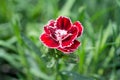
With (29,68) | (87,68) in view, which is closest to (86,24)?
(87,68)

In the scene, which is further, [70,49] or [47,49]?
[47,49]

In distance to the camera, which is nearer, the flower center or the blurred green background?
the flower center

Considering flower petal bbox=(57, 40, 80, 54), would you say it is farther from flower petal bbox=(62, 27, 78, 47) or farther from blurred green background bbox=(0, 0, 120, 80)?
blurred green background bbox=(0, 0, 120, 80)

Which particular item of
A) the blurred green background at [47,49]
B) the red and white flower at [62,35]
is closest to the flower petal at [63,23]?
the red and white flower at [62,35]

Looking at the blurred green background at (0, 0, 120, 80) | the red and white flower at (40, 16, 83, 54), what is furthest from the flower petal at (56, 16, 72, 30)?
the blurred green background at (0, 0, 120, 80)

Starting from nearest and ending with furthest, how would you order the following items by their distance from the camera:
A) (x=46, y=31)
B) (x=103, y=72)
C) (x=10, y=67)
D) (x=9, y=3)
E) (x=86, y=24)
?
(x=46, y=31) < (x=86, y=24) < (x=103, y=72) < (x=10, y=67) < (x=9, y=3)

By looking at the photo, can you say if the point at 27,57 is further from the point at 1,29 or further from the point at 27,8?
the point at 27,8
